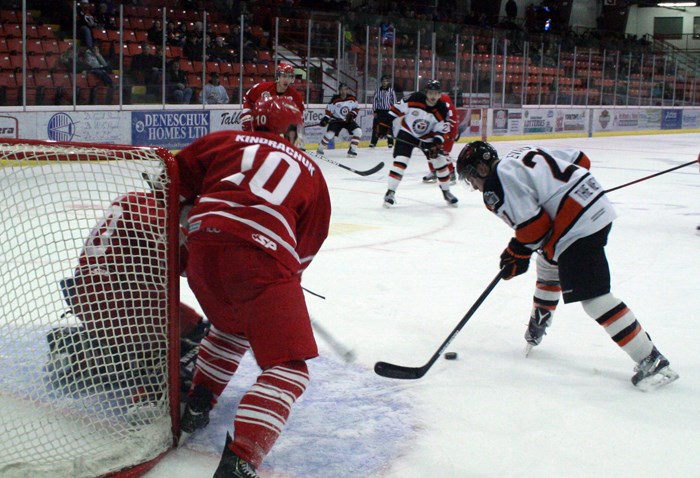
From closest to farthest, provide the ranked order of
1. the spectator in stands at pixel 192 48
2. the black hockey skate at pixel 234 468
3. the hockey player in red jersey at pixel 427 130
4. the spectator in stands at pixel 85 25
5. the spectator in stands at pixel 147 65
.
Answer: the black hockey skate at pixel 234 468 < the hockey player in red jersey at pixel 427 130 < the spectator in stands at pixel 85 25 < the spectator in stands at pixel 147 65 < the spectator in stands at pixel 192 48

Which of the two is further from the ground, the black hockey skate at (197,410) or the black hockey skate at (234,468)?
the black hockey skate at (234,468)

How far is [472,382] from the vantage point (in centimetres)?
277

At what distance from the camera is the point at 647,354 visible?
2.72 metres

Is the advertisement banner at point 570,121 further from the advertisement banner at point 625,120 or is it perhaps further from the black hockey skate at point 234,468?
the black hockey skate at point 234,468

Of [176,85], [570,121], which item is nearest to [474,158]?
[176,85]

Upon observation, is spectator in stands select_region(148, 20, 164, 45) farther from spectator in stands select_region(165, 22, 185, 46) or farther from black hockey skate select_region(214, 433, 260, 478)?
black hockey skate select_region(214, 433, 260, 478)

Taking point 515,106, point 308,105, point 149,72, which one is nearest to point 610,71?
point 515,106

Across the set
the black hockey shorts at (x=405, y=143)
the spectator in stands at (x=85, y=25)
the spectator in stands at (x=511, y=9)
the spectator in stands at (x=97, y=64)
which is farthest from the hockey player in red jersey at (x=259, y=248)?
the spectator in stands at (x=511, y=9)

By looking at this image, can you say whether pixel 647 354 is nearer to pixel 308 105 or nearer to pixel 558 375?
pixel 558 375

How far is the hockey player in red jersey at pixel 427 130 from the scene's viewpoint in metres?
7.08

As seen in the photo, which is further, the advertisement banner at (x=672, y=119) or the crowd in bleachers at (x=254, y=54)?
the advertisement banner at (x=672, y=119)

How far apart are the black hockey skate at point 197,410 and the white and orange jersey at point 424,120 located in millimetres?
5157

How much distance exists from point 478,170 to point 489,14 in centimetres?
1887

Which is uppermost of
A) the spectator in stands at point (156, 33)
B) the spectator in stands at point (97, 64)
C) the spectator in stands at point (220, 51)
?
the spectator in stands at point (156, 33)
